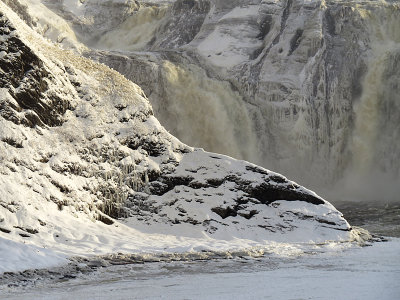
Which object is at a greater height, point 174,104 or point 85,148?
point 174,104

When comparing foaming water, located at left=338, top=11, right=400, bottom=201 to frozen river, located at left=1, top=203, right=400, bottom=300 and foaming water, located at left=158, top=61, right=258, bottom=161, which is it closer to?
foaming water, located at left=158, top=61, right=258, bottom=161

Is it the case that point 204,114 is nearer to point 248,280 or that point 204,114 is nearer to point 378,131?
point 378,131

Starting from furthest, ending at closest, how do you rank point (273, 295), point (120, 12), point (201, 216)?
point (120, 12) → point (201, 216) → point (273, 295)

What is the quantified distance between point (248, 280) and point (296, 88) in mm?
27679

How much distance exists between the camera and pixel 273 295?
10242 millimetres

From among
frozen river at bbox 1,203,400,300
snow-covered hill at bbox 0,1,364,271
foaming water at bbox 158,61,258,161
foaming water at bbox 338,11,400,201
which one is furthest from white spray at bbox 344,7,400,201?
frozen river at bbox 1,203,400,300

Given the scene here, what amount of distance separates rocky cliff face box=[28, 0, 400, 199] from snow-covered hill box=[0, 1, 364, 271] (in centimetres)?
1489

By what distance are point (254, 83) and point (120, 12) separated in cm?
1656

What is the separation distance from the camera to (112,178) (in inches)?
701

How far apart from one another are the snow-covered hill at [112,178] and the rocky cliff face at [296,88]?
14894 millimetres

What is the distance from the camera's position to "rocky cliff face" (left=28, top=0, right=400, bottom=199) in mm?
35031

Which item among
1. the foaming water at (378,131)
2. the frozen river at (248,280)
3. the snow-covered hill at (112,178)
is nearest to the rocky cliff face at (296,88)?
the foaming water at (378,131)

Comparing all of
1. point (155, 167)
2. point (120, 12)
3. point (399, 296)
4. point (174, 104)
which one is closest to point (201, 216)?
point (155, 167)

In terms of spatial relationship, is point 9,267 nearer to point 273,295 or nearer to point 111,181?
point 273,295
